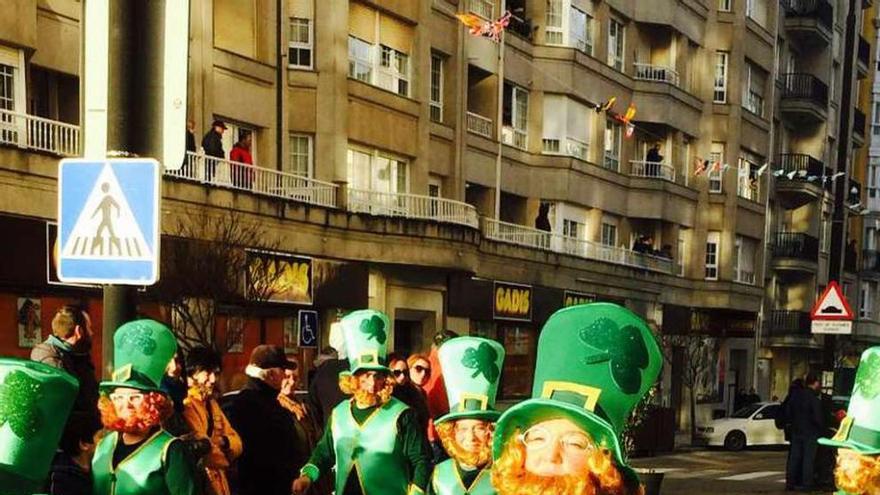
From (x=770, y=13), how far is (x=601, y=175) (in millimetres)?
14317

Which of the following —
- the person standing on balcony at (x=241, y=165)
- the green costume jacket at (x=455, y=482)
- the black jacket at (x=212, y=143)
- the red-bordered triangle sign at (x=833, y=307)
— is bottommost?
the red-bordered triangle sign at (x=833, y=307)

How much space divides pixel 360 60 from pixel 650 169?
48.9 feet

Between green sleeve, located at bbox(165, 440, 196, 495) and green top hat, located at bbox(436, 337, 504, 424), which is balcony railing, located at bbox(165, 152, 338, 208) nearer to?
green top hat, located at bbox(436, 337, 504, 424)

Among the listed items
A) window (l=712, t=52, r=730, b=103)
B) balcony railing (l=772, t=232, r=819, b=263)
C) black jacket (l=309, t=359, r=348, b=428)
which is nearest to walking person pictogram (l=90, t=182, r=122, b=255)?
black jacket (l=309, t=359, r=348, b=428)

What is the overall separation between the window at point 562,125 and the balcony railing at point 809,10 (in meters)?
16.7

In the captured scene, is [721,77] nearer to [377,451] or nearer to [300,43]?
[300,43]

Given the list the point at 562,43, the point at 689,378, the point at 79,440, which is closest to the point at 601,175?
the point at 562,43

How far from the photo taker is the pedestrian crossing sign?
4.76 meters

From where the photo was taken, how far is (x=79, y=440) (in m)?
6.02

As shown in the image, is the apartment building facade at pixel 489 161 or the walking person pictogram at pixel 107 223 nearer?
the walking person pictogram at pixel 107 223

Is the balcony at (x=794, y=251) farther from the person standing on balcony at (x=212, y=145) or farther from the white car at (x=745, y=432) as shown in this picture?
the person standing on balcony at (x=212, y=145)

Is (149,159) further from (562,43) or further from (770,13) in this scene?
(770,13)

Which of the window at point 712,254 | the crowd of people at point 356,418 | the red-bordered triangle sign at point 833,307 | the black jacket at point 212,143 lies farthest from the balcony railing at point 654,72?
the crowd of people at point 356,418

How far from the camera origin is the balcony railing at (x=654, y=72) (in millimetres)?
36938
